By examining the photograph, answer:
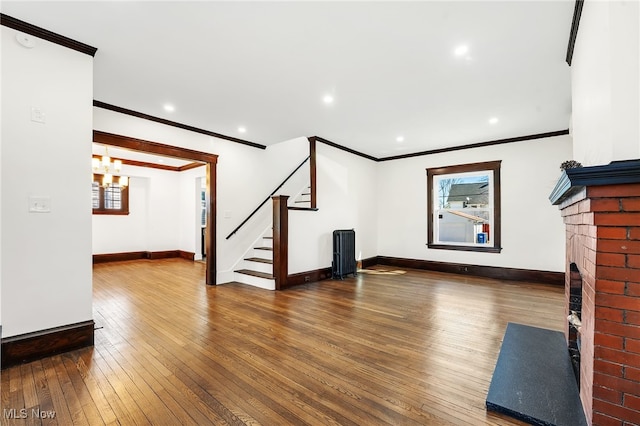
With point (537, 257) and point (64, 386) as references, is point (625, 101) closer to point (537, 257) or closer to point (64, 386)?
point (64, 386)

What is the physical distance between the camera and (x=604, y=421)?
1402mm

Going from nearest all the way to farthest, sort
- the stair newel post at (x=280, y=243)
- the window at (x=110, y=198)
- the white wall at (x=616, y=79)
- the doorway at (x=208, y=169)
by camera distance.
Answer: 1. the white wall at (x=616, y=79)
2. the doorway at (x=208, y=169)
3. the stair newel post at (x=280, y=243)
4. the window at (x=110, y=198)

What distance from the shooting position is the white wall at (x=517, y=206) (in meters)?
5.01

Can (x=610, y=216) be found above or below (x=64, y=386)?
above

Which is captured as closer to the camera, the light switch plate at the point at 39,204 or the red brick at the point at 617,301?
the red brick at the point at 617,301

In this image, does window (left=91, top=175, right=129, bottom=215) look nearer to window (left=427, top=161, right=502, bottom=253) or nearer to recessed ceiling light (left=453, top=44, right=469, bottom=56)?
window (left=427, top=161, right=502, bottom=253)

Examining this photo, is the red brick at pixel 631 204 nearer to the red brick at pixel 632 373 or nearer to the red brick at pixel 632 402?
the red brick at pixel 632 373

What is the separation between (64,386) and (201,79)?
2983 mm

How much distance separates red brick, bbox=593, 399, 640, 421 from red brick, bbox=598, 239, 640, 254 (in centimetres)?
76

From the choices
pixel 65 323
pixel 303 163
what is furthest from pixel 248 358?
pixel 303 163

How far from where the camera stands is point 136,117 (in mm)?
4059

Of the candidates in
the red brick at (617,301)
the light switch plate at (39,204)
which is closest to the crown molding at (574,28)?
the red brick at (617,301)

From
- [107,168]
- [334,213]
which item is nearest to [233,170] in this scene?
[334,213]

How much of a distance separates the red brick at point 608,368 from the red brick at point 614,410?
0.51ft
